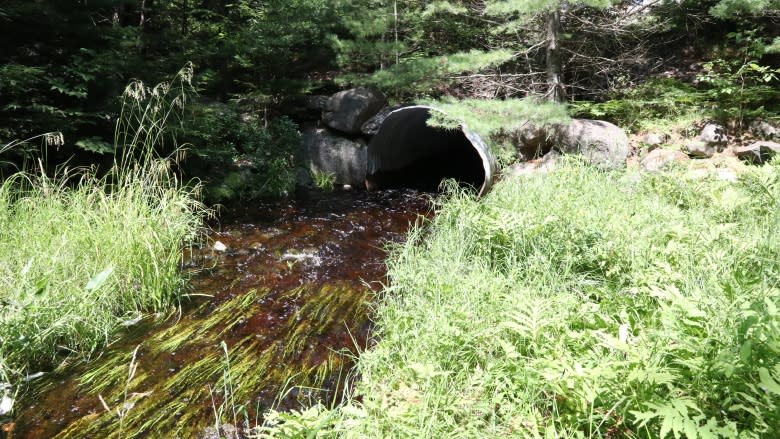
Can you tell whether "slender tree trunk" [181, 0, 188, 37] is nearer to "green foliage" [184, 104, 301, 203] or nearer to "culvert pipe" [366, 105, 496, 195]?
"green foliage" [184, 104, 301, 203]

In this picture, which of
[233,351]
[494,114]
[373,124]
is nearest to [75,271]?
[233,351]

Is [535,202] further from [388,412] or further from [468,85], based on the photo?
[468,85]

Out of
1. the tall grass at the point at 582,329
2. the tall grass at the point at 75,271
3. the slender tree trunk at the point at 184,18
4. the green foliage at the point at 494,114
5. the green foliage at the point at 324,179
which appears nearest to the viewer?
the tall grass at the point at 582,329

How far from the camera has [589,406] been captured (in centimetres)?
170

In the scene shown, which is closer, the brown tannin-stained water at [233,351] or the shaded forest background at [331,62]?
the brown tannin-stained water at [233,351]

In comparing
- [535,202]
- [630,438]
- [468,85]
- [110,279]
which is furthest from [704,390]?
[468,85]

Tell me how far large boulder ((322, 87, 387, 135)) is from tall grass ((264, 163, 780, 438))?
4.59 meters

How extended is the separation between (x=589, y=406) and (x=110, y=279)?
298 cm

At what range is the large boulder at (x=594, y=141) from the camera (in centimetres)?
617

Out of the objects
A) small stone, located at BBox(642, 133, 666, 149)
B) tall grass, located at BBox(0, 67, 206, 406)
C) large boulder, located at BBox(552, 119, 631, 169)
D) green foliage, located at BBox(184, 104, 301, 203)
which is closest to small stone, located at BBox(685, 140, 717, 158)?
small stone, located at BBox(642, 133, 666, 149)

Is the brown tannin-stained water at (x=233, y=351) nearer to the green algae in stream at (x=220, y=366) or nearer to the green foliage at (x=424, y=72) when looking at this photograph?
the green algae in stream at (x=220, y=366)

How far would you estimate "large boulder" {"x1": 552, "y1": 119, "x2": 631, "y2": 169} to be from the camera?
617 cm

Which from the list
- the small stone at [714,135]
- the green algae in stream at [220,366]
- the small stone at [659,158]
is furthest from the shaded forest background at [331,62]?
the green algae in stream at [220,366]

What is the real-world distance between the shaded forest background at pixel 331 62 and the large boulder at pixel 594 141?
679mm
